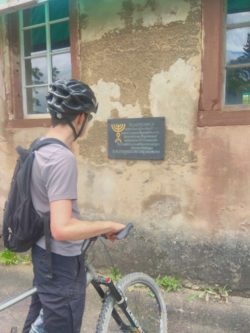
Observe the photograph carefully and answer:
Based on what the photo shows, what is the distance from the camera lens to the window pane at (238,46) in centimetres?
363

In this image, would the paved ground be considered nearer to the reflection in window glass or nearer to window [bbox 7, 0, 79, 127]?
the reflection in window glass

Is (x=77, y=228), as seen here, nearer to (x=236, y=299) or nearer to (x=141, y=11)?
(x=236, y=299)

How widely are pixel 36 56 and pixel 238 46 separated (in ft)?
8.03

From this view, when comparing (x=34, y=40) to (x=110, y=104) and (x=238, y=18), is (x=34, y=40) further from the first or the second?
(x=238, y=18)

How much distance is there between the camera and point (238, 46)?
3.66 meters

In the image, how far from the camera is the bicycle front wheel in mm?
2420

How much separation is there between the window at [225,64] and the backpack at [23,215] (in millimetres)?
2081

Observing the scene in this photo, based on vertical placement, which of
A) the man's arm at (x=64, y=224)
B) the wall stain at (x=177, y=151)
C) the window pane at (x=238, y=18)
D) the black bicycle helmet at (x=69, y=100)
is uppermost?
the window pane at (x=238, y=18)

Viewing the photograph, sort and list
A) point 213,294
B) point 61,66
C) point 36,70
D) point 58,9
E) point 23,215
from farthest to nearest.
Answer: point 36,70
point 61,66
point 58,9
point 213,294
point 23,215

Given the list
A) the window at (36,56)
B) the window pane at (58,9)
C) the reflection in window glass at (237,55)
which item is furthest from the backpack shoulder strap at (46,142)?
the window pane at (58,9)

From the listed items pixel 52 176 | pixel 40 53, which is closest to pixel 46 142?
pixel 52 176

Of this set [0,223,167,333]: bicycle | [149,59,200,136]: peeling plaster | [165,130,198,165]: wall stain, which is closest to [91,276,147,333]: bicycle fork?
[0,223,167,333]: bicycle

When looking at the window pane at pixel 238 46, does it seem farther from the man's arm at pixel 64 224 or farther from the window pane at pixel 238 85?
the man's arm at pixel 64 224

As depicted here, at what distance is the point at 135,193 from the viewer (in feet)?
13.5
